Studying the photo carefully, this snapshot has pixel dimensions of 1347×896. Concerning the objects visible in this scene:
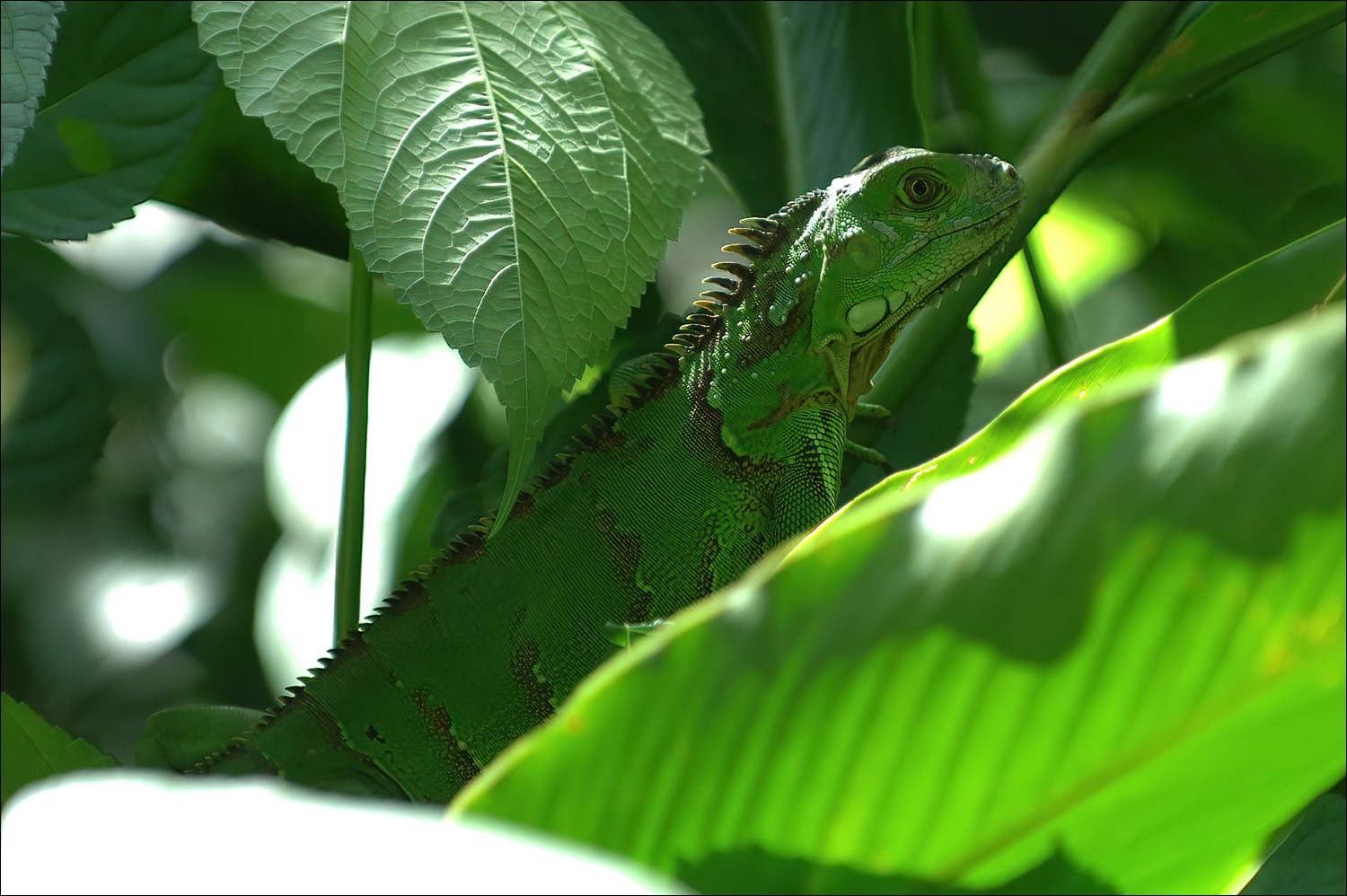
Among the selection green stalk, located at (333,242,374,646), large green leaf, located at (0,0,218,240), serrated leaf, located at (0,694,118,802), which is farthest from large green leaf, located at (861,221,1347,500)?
large green leaf, located at (0,0,218,240)

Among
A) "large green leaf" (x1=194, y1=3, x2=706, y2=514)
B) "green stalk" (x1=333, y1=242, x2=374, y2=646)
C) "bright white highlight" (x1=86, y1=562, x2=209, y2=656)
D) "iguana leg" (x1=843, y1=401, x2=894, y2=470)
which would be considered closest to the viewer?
"large green leaf" (x1=194, y1=3, x2=706, y2=514)

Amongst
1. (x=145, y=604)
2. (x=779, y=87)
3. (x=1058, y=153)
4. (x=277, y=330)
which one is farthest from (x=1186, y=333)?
(x=277, y=330)

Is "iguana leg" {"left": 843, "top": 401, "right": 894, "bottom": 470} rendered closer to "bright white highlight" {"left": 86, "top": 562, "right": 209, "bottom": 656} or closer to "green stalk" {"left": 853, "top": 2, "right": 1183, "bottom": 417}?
"green stalk" {"left": 853, "top": 2, "right": 1183, "bottom": 417}

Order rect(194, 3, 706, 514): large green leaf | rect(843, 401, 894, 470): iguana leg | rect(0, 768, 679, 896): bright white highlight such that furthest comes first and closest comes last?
rect(843, 401, 894, 470): iguana leg < rect(194, 3, 706, 514): large green leaf < rect(0, 768, 679, 896): bright white highlight

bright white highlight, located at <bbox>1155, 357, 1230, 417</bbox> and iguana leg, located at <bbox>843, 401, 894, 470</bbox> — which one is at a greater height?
iguana leg, located at <bbox>843, 401, 894, 470</bbox>

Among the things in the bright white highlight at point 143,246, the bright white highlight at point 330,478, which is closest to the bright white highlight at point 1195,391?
the bright white highlight at point 330,478

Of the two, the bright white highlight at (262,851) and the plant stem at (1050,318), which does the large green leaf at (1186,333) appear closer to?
the bright white highlight at (262,851)

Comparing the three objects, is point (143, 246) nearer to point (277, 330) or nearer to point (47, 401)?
point (277, 330)
